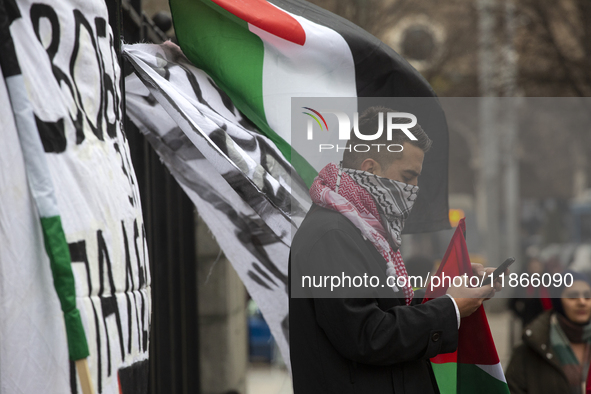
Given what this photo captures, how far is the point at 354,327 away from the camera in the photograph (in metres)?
2.02

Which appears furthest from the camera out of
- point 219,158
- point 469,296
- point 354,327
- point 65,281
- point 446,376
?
point 219,158

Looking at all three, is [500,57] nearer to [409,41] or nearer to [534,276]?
[409,41]

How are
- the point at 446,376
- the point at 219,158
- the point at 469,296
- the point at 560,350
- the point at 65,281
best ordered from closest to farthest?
1. the point at 65,281
2. the point at 469,296
3. the point at 446,376
4. the point at 219,158
5. the point at 560,350

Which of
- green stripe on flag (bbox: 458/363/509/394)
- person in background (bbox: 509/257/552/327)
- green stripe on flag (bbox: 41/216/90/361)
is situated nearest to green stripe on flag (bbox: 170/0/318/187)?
green stripe on flag (bbox: 458/363/509/394)

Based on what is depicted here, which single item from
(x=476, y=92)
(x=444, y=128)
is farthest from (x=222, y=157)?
(x=476, y=92)

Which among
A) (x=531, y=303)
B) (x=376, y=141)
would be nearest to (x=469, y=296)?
(x=376, y=141)

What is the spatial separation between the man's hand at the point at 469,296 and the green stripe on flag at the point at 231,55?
0.85 metres

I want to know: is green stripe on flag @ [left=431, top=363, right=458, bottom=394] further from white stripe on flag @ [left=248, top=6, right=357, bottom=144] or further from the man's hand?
white stripe on flag @ [left=248, top=6, right=357, bottom=144]

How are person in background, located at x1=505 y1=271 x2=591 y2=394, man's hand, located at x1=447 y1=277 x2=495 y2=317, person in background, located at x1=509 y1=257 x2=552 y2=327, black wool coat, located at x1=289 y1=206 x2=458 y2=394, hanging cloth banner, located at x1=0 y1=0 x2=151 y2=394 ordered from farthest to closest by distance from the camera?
person in background, located at x1=509 y1=257 x2=552 y2=327 → person in background, located at x1=505 y1=271 x2=591 y2=394 → man's hand, located at x1=447 y1=277 x2=495 y2=317 → black wool coat, located at x1=289 y1=206 x2=458 y2=394 → hanging cloth banner, located at x1=0 y1=0 x2=151 y2=394

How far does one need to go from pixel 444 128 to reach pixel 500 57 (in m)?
8.41

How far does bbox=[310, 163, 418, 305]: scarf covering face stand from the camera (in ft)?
7.24

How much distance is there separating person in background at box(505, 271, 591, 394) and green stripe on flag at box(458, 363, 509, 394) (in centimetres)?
136

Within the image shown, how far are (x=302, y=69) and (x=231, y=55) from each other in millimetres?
307

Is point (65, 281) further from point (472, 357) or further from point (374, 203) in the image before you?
point (472, 357)
